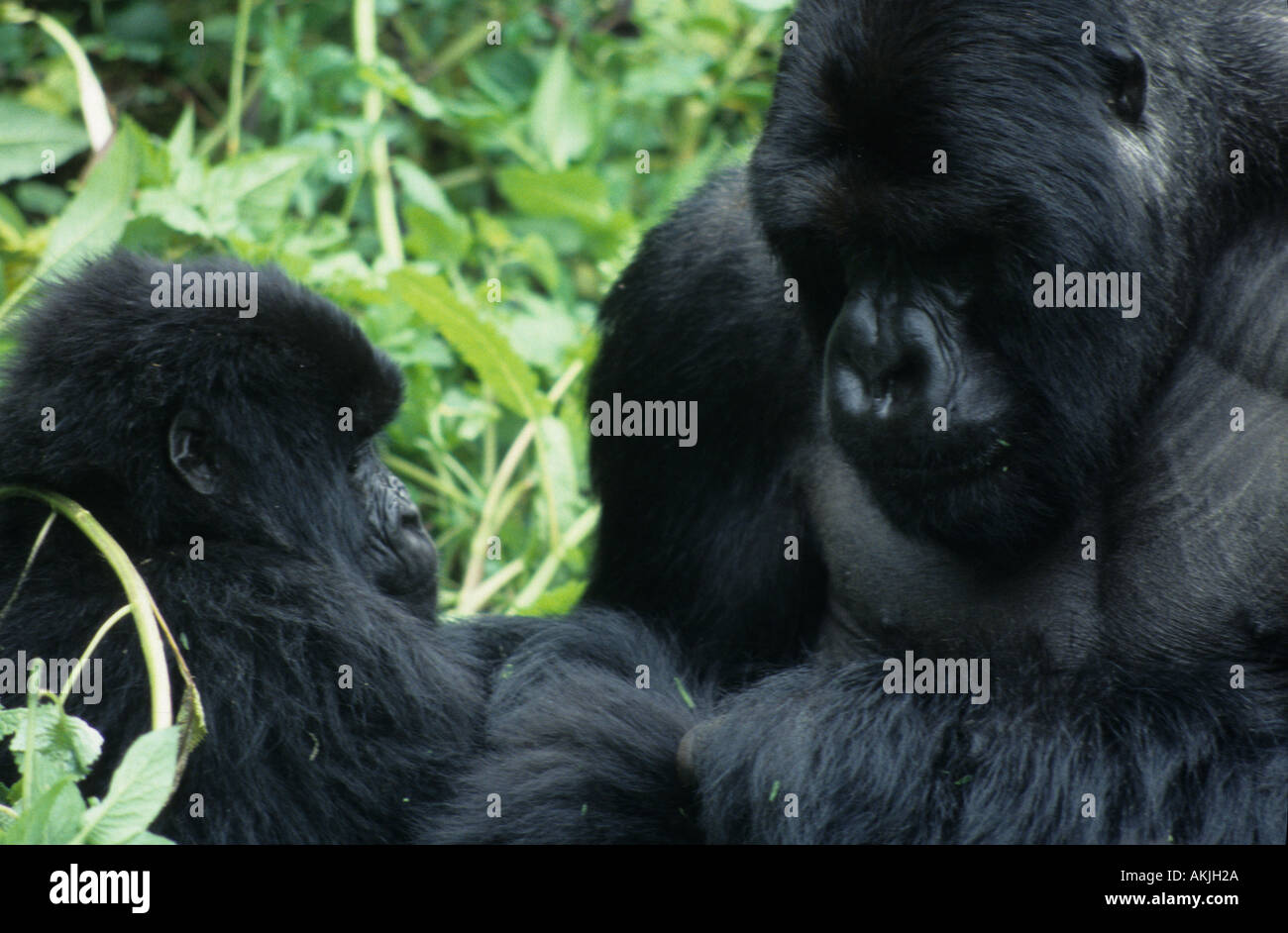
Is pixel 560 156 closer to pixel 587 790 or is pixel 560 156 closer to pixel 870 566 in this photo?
pixel 870 566

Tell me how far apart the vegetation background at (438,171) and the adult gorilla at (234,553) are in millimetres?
1198

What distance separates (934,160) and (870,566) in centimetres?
104

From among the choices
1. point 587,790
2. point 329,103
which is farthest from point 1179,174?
point 329,103

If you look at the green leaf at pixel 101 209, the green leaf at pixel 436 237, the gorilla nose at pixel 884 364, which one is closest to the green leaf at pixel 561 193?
the green leaf at pixel 436 237

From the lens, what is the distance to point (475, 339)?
16.2 ft

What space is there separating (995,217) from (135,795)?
1.87 meters

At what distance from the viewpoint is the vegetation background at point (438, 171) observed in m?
5.09

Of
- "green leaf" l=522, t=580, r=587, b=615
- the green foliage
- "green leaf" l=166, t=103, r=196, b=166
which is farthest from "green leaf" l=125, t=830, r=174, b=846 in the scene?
"green leaf" l=166, t=103, r=196, b=166

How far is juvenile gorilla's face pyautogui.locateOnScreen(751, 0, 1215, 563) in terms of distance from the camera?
299cm

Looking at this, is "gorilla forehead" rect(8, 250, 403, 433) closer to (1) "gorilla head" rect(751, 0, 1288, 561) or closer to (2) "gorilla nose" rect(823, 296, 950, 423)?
(1) "gorilla head" rect(751, 0, 1288, 561)

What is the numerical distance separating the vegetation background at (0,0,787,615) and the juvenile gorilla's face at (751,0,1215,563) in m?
1.32

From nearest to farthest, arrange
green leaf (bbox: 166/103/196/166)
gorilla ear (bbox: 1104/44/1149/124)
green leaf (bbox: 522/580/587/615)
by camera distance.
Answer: gorilla ear (bbox: 1104/44/1149/124) < green leaf (bbox: 522/580/587/615) < green leaf (bbox: 166/103/196/166)

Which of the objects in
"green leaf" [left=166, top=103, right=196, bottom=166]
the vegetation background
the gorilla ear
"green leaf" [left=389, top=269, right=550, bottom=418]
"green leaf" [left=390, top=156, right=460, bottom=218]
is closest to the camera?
the gorilla ear

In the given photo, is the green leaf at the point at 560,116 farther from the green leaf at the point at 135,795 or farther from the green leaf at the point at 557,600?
the green leaf at the point at 135,795
